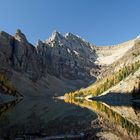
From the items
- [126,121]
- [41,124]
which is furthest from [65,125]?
[126,121]

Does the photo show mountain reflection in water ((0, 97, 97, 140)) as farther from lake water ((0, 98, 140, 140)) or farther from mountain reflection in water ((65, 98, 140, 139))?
mountain reflection in water ((65, 98, 140, 139))

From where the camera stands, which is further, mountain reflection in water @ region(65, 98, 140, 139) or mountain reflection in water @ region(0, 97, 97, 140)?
mountain reflection in water @ region(65, 98, 140, 139)

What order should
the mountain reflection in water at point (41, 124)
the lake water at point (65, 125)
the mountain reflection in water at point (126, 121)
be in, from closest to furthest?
the lake water at point (65, 125)
the mountain reflection in water at point (41, 124)
the mountain reflection in water at point (126, 121)

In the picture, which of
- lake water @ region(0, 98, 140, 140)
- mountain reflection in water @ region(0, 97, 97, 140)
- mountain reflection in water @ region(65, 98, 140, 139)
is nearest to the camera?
lake water @ region(0, 98, 140, 140)

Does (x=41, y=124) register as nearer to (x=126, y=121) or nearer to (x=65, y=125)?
(x=65, y=125)

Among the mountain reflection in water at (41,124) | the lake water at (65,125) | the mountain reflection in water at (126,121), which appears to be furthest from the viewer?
the mountain reflection in water at (126,121)

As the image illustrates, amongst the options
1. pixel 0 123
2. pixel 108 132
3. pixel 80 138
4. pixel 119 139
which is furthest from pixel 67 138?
pixel 0 123

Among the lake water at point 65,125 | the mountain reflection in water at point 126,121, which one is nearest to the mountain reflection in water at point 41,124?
the lake water at point 65,125

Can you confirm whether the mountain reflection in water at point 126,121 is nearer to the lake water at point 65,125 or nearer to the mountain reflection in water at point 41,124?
the lake water at point 65,125

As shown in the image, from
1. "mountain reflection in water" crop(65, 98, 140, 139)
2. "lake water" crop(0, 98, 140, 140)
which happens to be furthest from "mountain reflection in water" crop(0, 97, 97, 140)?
"mountain reflection in water" crop(65, 98, 140, 139)

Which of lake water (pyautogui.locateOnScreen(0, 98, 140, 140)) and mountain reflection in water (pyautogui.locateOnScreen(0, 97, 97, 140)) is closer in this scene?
lake water (pyautogui.locateOnScreen(0, 98, 140, 140))

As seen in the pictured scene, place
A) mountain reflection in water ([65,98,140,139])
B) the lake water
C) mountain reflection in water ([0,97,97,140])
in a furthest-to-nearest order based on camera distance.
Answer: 1. mountain reflection in water ([65,98,140,139])
2. mountain reflection in water ([0,97,97,140])
3. the lake water

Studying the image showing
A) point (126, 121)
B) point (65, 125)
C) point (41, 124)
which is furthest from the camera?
point (126, 121)

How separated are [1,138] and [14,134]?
488 centimetres
